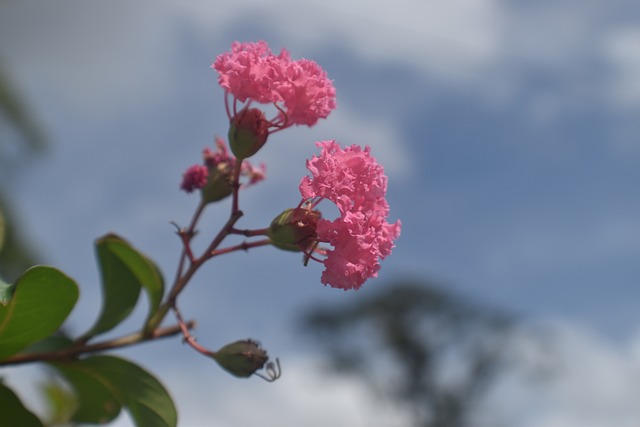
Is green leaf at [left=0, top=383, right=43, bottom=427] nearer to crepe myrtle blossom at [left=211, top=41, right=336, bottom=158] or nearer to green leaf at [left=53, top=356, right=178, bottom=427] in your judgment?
green leaf at [left=53, top=356, right=178, bottom=427]

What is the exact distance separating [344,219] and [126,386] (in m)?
0.43

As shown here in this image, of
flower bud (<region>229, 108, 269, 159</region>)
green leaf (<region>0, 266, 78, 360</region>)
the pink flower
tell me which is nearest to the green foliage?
green leaf (<region>0, 266, 78, 360</region>)

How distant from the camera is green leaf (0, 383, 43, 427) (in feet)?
3.09

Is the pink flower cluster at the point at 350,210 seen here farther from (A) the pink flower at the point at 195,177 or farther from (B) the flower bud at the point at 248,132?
(A) the pink flower at the point at 195,177

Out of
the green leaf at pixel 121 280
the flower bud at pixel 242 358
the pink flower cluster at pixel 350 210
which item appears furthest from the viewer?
the green leaf at pixel 121 280

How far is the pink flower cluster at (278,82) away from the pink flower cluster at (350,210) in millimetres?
50

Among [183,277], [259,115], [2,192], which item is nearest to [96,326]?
[183,277]

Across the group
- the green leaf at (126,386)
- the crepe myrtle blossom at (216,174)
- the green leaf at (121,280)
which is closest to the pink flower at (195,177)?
the crepe myrtle blossom at (216,174)

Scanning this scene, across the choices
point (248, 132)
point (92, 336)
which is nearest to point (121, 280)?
point (92, 336)

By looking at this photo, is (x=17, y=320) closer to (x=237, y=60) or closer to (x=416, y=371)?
(x=237, y=60)

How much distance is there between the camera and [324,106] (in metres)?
0.91

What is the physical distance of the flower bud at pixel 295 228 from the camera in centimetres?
88

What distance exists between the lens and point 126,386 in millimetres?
1094

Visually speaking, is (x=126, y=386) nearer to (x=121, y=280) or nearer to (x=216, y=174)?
(x=121, y=280)
